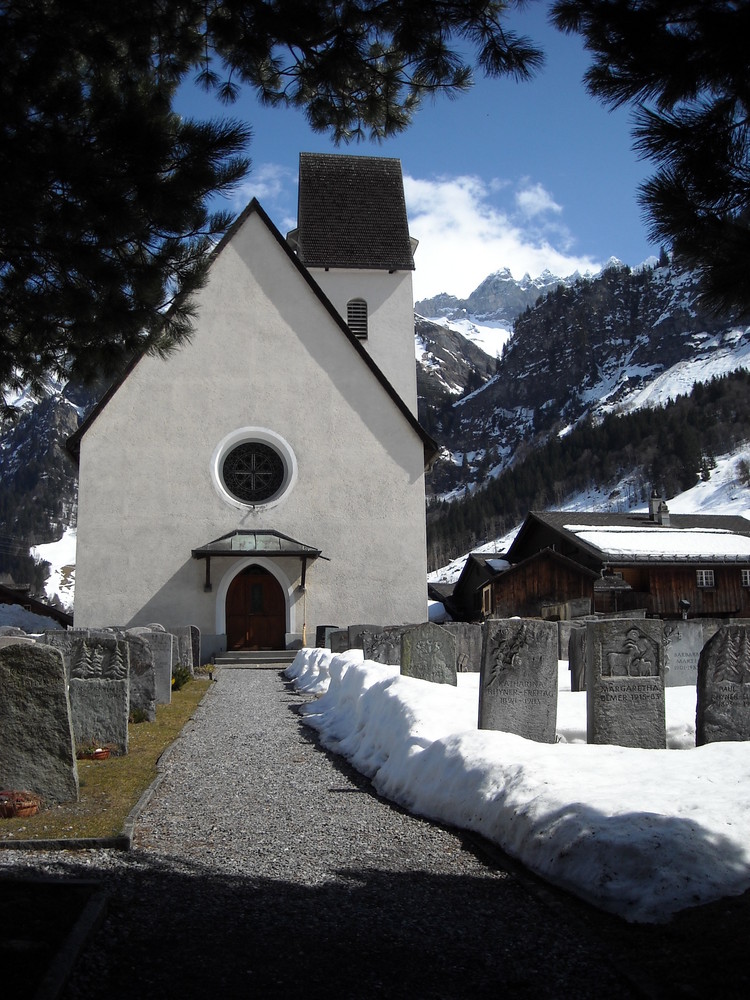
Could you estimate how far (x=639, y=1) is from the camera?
4.32m

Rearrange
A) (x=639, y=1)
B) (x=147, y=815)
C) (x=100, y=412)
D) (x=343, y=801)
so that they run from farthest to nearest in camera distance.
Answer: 1. (x=100, y=412)
2. (x=343, y=801)
3. (x=147, y=815)
4. (x=639, y=1)

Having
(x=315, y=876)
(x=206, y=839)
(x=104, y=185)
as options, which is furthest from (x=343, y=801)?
(x=104, y=185)

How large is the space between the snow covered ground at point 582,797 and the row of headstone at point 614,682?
1.69 feet

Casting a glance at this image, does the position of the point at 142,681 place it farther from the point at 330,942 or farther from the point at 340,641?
the point at 340,641

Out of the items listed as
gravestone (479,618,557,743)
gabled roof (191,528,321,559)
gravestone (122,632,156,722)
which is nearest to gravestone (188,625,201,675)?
gabled roof (191,528,321,559)

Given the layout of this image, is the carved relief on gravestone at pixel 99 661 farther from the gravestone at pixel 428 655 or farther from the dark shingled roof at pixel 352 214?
the dark shingled roof at pixel 352 214

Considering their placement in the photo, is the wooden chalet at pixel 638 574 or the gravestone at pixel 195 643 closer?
the gravestone at pixel 195 643

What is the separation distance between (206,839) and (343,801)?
1533 millimetres

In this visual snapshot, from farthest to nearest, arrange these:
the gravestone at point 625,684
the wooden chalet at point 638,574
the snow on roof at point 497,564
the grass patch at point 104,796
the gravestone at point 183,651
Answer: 1. the snow on roof at point 497,564
2. the wooden chalet at point 638,574
3. the gravestone at point 183,651
4. the gravestone at point 625,684
5. the grass patch at point 104,796

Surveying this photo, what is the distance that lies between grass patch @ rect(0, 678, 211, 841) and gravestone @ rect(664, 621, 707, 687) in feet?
25.7

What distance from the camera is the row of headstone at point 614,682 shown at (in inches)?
340

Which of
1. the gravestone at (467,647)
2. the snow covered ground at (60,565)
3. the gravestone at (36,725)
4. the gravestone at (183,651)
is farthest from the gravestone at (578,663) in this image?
the snow covered ground at (60,565)

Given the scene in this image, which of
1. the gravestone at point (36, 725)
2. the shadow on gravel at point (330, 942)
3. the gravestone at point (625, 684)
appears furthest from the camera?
the gravestone at point (625, 684)

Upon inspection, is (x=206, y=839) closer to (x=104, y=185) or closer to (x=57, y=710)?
(x=57, y=710)
